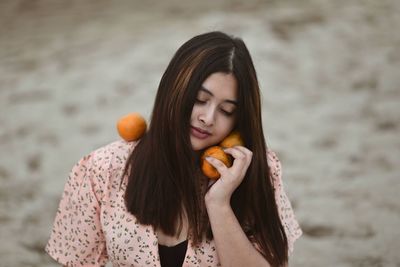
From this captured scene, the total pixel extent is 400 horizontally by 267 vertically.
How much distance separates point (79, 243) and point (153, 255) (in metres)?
0.30

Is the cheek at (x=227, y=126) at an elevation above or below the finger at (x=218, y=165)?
above

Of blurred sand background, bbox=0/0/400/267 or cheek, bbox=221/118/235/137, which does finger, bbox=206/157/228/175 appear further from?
blurred sand background, bbox=0/0/400/267

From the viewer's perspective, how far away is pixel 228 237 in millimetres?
1790

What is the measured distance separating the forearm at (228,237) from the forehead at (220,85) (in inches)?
14.1

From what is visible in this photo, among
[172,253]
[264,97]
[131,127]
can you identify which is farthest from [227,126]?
[264,97]

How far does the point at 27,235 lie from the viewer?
3570 mm

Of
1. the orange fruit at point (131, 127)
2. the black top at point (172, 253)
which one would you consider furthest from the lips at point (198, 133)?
the black top at point (172, 253)

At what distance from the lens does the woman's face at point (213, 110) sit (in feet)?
5.66

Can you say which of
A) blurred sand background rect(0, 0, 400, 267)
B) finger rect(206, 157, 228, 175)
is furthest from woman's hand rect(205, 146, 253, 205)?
blurred sand background rect(0, 0, 400, 267)

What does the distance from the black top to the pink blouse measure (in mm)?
40

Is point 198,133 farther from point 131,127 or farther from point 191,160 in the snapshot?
point 131,127

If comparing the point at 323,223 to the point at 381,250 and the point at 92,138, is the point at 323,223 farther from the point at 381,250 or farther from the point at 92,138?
the point at 92,138

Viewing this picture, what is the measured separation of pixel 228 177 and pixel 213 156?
3.3 inches

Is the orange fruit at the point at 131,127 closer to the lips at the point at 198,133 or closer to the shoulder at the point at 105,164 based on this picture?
the shoulder at the point at 105,164
